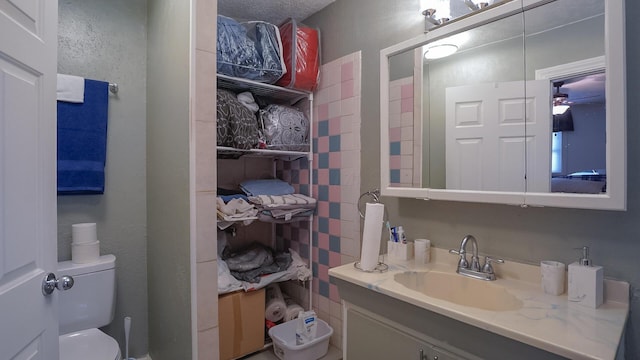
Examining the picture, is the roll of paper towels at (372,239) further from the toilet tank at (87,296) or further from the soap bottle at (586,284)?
the toilet tank at (87,296)

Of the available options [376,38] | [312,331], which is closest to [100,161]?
[312,331]

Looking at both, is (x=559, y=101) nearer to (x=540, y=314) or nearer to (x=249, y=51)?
(x=540, y=314)

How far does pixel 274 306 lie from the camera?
215cm

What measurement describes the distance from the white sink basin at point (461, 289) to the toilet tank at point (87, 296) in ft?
5.05

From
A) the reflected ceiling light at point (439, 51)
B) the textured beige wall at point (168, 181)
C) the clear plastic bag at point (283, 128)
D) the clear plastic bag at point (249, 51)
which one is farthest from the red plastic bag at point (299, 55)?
the reflected ceiling light at point (439, 51)

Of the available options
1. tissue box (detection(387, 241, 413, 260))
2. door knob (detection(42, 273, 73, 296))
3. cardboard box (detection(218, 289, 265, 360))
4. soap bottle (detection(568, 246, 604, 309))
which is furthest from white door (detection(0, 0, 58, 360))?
soap bottle (detection(568, 246, 604, 309))

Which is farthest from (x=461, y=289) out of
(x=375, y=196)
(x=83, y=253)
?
(x=83, y=253)

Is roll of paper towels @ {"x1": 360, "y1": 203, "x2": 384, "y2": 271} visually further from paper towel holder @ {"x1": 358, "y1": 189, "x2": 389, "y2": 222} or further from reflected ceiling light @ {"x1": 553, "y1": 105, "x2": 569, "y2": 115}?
reflected ceiling light @ {"x1": 553, "y1": 105, "x2": 569, "y2": 115}

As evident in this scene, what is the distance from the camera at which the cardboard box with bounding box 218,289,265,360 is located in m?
1.84

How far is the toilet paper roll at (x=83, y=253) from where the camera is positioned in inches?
66.7

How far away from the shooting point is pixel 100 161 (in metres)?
1.81

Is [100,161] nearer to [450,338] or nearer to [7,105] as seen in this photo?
[7,105]

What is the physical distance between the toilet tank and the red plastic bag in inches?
59.6

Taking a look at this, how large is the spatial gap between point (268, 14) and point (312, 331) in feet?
6.82
